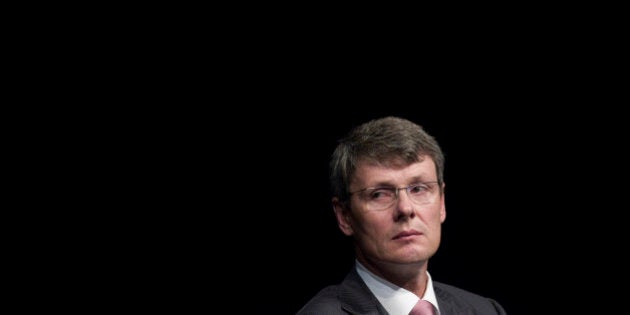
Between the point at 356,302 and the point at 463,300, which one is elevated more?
the point at 356,302

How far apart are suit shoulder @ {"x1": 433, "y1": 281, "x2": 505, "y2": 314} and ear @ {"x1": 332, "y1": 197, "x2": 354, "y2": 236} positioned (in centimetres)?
45

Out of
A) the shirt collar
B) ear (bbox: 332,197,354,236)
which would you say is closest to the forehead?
ear (bbox: 332,197,354,236)

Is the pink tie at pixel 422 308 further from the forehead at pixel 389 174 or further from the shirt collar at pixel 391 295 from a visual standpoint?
the forehead at pixel 389 174

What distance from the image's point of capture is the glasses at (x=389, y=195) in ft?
9.33

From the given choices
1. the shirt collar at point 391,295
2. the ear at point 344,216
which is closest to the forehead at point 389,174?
the ear at point 344,216

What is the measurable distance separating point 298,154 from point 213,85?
1.82 ft

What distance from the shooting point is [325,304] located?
109 inches

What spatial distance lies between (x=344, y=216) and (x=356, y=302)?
1.20 ft

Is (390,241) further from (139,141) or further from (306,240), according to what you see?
(139,141)

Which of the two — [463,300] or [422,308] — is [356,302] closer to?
[422,308]

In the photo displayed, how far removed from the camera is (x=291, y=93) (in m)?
3.92

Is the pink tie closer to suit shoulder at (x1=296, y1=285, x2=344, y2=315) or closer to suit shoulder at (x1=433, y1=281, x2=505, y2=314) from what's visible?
suit shoulder at (x1=433, y1=281, x2=505, y2=314)

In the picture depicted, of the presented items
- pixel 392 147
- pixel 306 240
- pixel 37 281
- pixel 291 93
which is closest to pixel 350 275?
pixel 392 147

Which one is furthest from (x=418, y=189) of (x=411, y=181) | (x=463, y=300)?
(x=463, y=300)
